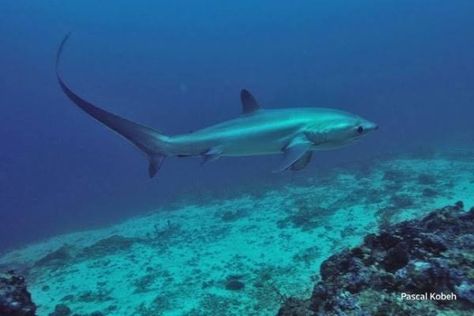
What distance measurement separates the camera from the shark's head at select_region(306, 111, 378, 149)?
23.8 ft

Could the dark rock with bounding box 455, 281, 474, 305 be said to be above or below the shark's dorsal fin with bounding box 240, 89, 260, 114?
below

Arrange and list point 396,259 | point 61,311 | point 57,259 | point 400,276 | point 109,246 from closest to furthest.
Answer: point 400,276
point 396,259
point 61,311
point 57,259
point 109,246

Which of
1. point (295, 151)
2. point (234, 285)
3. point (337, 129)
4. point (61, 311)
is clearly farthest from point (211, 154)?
point (61, 311)

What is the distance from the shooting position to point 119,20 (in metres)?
177

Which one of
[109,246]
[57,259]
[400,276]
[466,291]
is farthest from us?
[109,246]

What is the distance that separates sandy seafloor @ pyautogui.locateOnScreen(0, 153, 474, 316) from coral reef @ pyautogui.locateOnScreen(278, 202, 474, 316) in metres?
3.83

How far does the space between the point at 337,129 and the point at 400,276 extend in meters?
3.58

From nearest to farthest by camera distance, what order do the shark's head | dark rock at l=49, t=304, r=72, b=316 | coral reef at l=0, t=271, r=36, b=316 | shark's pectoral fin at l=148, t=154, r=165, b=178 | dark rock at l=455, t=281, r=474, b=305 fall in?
dark rock at l=455, t=281, r=474, b=305 < coral reef at l=0, t=271, r=36, b=316 < the shark's head < shark's pectoral fin at l=148, t=154, r=165, b=178 < dark rock at l=49, t=304, r=72, b=316

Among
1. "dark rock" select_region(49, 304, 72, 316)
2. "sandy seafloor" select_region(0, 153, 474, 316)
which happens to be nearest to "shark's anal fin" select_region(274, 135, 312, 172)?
"sandy seafloor" select_region(0, 153, 474, 316)

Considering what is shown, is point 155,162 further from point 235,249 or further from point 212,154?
point 235,249

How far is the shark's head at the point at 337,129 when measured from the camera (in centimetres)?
725

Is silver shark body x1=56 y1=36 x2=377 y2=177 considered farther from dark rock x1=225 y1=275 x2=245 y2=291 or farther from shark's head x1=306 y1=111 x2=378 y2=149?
dark rock x1=225 y1=275 x2=245 y2=291

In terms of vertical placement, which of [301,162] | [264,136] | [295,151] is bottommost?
[301,162]

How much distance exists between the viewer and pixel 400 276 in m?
4.07
